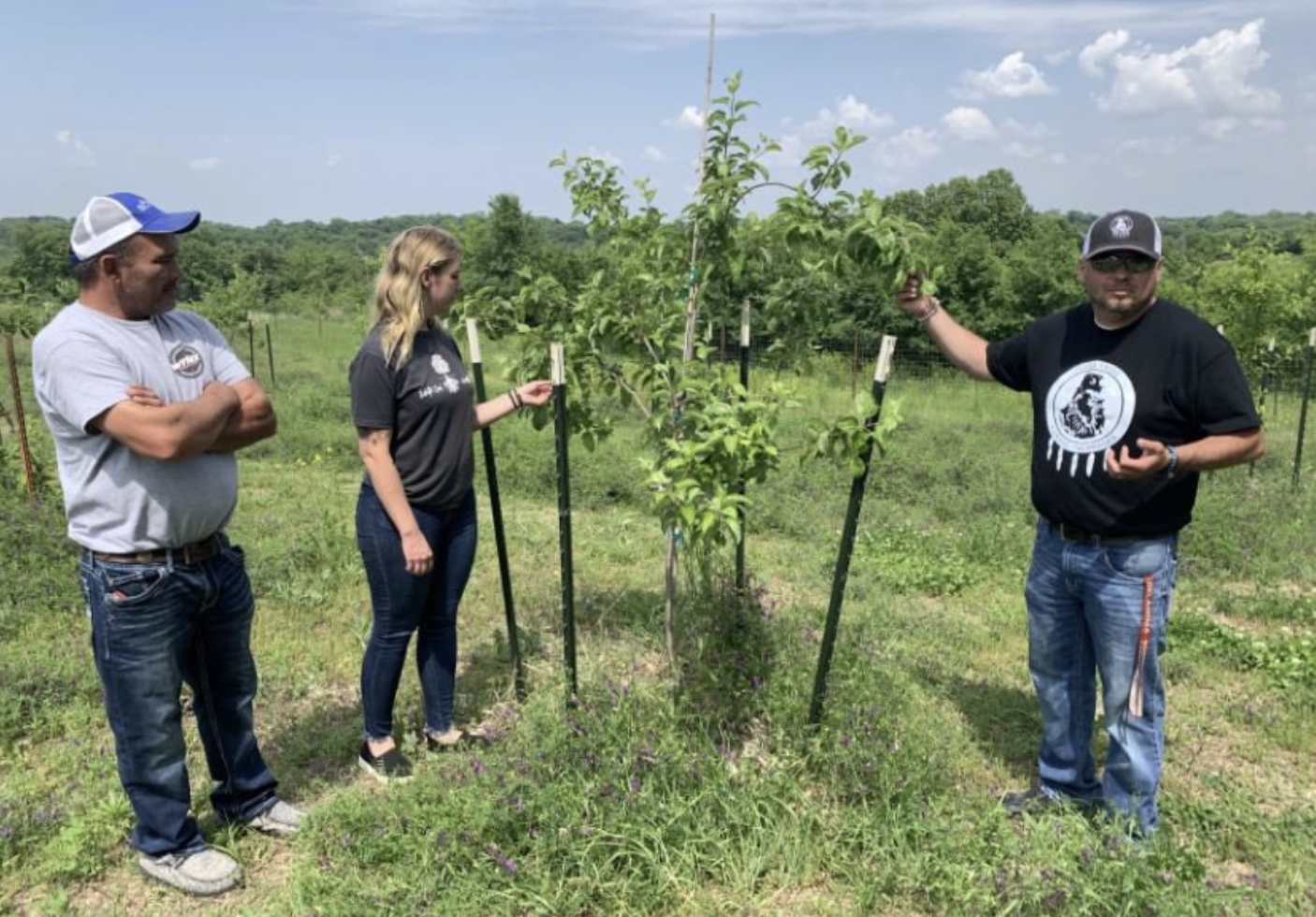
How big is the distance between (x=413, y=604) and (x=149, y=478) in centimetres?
106

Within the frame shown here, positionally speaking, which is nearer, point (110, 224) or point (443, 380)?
point (110, 224)

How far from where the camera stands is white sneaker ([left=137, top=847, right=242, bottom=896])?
287 centimetres

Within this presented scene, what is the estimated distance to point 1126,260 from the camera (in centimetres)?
270

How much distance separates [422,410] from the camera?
3.12 m

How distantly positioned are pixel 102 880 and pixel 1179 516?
3.82 meters

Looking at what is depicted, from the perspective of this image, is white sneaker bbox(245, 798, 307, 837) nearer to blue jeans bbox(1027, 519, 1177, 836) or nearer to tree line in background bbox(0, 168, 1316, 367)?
tree line in background bbox(0, 168, 1316, 367)

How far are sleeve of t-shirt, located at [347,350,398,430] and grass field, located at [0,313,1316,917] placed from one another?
1.30 meters

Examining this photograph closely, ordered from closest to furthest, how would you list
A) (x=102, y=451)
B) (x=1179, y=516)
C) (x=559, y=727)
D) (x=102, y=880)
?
1. (x=102, y=451)
2. (x=1179, y=516)
3. (x=102, y=880)
4. (x=559, y=727)

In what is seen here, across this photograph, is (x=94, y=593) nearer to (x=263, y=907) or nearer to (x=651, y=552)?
(x=263, y=907)

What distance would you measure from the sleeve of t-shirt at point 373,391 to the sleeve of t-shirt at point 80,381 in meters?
0.73

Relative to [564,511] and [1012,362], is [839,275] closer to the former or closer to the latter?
[1012,362]

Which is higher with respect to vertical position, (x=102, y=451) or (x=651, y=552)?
(x=102, y=451)

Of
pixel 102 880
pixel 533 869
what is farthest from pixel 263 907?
pixel 533 869

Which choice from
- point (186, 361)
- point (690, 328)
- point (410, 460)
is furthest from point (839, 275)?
point (186, 361)
